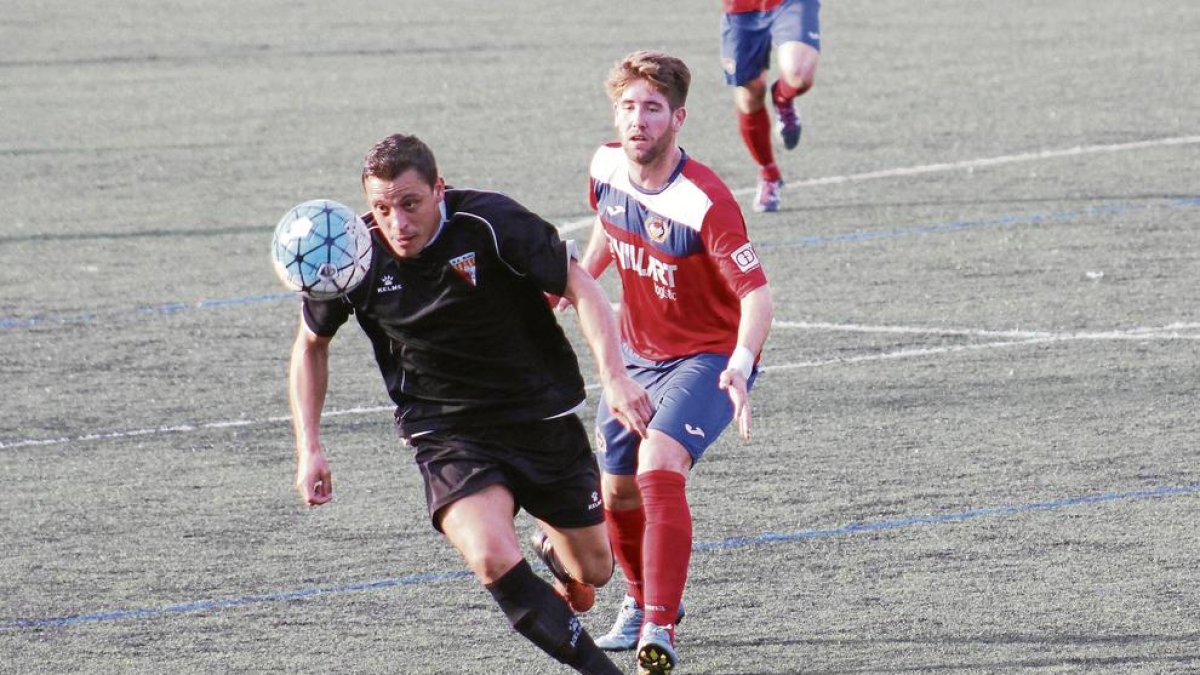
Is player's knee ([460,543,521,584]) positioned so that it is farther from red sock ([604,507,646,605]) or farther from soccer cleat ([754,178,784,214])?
soccer cleat ([754,178,784,214])

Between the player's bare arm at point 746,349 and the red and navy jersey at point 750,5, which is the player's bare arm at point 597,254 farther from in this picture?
the red and navy jersey at point 750,5

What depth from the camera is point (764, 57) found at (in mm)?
13594

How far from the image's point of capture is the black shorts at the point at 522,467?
6.22 metres

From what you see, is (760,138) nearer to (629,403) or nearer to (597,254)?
(597,254)

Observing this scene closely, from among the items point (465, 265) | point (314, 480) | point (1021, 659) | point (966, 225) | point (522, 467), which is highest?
point (465, 265)

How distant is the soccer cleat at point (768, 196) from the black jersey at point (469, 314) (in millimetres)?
7435

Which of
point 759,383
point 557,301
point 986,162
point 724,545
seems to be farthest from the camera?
point 986,162

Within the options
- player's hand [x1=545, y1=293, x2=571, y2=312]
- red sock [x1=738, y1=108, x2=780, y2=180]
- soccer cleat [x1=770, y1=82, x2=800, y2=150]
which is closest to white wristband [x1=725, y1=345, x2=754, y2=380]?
player's hand [x1=545, y1=293, x2=571, y2=312]

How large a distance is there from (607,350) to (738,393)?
16.7 inches

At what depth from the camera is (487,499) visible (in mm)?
6156

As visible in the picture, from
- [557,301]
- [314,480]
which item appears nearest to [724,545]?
[557,301]

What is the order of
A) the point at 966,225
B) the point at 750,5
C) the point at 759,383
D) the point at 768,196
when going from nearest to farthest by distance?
the point at 759,383 → the point at 966,225 → the point at 750,5 → the point at 768,196

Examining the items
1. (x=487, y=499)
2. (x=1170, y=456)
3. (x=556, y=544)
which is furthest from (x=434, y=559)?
(x=1170, y=456)

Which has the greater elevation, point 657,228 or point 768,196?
point 657,228
